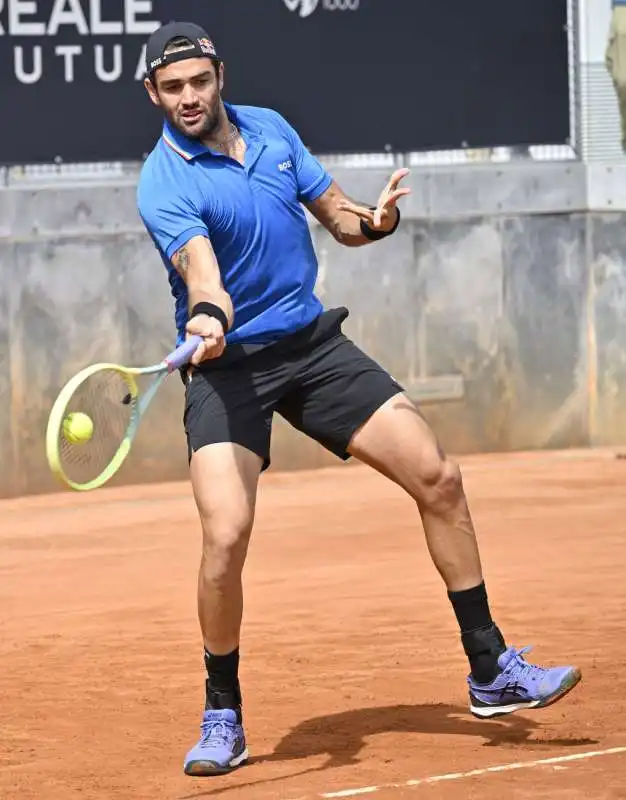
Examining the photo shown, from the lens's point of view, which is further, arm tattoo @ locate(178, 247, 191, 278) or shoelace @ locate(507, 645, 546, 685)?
shoelace @ locate(507, 645, 546, 685)

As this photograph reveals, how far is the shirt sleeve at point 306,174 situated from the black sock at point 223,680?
1.47m

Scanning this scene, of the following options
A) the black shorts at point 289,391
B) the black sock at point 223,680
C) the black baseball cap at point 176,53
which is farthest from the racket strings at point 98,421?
the black baseball cap at point 176,53

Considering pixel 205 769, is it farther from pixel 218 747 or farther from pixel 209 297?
pixel 209 297

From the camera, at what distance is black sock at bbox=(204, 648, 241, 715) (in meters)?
6.18

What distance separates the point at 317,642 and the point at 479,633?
182cm

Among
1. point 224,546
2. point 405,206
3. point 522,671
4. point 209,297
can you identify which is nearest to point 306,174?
point 209,297

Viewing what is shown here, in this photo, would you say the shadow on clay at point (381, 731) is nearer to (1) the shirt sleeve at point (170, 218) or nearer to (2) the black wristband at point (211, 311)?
(2) the black wristband at point (211, 311)

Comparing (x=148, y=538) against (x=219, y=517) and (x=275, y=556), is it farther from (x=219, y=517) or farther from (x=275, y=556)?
(x=219, y=517)

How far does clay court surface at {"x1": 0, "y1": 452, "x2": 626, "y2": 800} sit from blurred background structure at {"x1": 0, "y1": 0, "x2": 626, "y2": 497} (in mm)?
919

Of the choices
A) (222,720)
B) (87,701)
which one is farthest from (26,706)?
(222,720)

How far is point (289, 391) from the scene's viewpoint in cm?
630

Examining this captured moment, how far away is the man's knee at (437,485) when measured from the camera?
244 inches

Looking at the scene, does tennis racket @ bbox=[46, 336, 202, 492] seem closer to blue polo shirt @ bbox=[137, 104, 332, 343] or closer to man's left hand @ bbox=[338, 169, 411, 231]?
blue polo shirt @ bbox=[137, 104, 332, 343]

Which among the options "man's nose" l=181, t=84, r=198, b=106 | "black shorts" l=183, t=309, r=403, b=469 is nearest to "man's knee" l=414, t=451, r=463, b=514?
"black shorts" l=183, t=309, r=403, b=469
